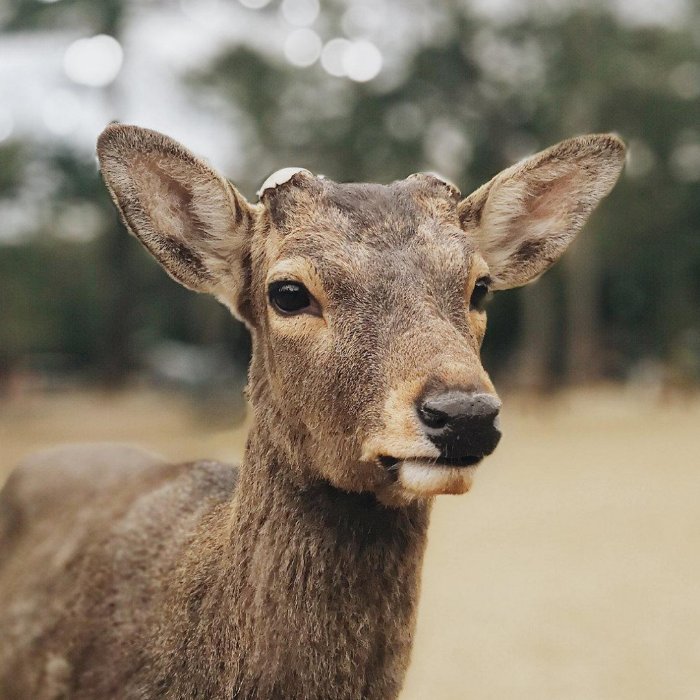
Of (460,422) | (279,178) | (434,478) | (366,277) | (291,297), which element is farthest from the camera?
(279,178)

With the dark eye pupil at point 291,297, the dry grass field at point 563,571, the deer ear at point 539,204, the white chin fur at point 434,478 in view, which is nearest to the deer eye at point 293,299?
the dark eye pupil at point 291,297

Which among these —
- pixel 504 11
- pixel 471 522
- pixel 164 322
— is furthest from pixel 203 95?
pixel 471 522

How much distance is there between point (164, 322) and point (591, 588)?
33.8 metres

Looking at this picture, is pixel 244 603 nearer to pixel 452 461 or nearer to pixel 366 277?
pixel 452 461

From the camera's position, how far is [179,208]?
3.31 metres

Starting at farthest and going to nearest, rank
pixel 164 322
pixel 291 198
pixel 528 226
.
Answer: pixel 164 322, pixel 528 226, pixel 291 198

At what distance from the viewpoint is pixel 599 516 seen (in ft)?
40.7

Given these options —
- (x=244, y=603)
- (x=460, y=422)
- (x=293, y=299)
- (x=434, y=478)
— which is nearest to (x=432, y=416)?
(x=460, y=422)

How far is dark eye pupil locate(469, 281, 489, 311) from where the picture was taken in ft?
10.2

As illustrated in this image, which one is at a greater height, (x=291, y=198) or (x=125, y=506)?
(x=291, y=198)

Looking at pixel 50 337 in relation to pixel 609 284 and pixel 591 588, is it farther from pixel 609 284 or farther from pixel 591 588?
pixel 591 588

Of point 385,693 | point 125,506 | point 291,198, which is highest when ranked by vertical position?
point 291,198

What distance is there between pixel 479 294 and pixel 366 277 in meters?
0.49

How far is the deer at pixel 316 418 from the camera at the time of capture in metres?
2.68
